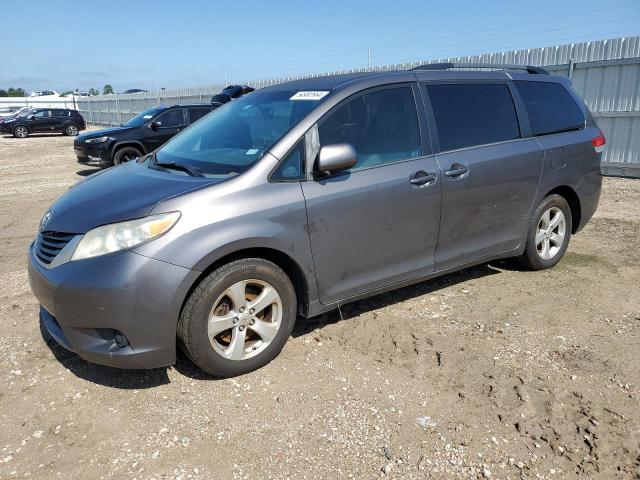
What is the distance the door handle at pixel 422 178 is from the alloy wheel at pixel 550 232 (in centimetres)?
155

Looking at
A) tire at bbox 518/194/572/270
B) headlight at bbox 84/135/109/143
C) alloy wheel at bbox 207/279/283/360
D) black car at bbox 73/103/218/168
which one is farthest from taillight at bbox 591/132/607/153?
headlight at bbox 84/135/109/143

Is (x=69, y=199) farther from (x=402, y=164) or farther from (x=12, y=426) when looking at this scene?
(x=402, y=164)

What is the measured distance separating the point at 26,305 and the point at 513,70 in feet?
16.2

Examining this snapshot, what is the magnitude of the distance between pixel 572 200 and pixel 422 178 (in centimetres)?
214

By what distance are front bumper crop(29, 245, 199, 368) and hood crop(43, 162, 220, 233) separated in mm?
259

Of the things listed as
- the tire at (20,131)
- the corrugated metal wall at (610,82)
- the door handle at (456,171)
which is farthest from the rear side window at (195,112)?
the tire at (20,131)

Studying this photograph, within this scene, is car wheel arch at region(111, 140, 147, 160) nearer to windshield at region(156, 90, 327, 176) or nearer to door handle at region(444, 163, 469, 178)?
windshield at region(156, 90, 327, 176)

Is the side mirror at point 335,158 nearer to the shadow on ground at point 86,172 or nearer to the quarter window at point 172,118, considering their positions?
the quarter window at point 172,118

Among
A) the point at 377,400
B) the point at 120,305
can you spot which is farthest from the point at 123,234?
the point at 377,400

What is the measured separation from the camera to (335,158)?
3.14 metres

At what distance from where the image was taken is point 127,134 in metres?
12.0

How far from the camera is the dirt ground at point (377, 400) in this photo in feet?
8.10

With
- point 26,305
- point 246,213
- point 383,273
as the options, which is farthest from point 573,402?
point 26,305

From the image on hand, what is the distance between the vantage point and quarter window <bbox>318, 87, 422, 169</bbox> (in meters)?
3.42
